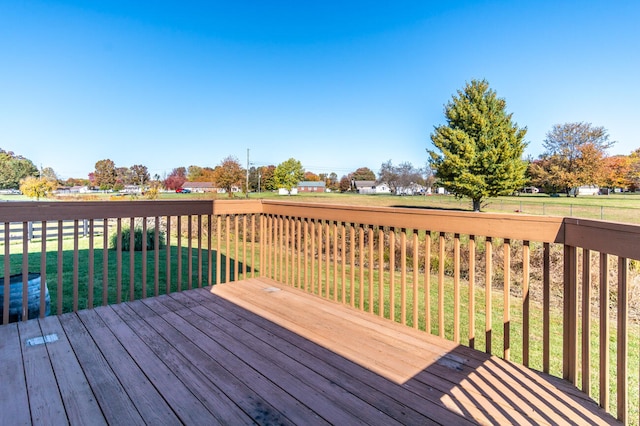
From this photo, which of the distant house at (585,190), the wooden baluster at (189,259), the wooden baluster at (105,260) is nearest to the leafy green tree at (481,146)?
the distant house at (585,190)

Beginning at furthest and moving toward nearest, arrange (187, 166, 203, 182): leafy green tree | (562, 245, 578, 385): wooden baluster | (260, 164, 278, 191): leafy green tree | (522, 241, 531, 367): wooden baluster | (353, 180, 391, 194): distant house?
(353, 180, 391, 194): distant house → (260, 164, 278, 191): leafy green tree → (187, 166, 203, 182): leafy green tree → (522, 241, 531, 367): wooden baluster → (562, 245, 578, 385): wooden baluster

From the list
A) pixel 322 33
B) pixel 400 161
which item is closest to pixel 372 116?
pixel 322 33

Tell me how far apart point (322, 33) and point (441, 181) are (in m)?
16.0

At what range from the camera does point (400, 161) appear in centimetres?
3738

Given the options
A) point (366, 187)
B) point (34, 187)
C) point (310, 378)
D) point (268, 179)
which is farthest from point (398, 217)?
point (366, 187)

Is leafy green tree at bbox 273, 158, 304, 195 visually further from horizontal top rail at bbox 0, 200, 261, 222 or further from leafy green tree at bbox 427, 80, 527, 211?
horizontal top rail at bbox 0, 200, 261, 222

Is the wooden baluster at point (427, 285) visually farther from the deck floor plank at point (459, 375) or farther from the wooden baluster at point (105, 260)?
the wooden baluster at point (105, 260)

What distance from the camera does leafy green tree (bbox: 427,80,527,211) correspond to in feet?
66.6

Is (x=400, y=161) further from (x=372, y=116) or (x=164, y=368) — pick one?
(x=164, y=368)

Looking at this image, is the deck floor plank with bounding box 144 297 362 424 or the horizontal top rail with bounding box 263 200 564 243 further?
the horizontal top rail with bounding box 263 200 564 243

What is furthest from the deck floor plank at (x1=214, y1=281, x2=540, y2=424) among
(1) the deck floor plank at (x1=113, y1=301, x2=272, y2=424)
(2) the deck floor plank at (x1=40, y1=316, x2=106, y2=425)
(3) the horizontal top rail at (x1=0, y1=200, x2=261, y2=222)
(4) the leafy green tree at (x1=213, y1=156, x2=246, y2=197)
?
(4) the leafy green tree at (x1=213, y1=156, x2=246, y2=197)

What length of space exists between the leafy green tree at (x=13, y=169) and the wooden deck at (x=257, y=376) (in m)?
11.2

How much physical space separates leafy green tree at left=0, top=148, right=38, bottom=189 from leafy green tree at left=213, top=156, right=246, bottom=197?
1143 cm

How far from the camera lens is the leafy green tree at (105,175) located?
20.5 metres
